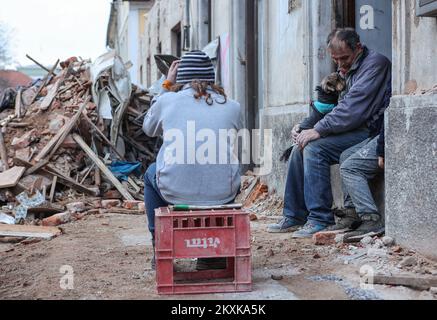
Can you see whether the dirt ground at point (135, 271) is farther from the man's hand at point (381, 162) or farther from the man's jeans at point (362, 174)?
the man's hand at point (381, 162)

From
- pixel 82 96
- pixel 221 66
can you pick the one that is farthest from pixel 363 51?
pixel 82 96

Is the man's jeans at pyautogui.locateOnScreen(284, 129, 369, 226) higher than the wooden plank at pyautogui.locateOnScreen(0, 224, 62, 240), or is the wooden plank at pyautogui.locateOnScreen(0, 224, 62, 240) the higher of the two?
the man's jeans at pyautogui.locateOnScreen(284, 129, 369, 226)

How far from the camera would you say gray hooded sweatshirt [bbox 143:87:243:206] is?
445 cm

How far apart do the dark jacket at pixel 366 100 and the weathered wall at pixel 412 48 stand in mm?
555

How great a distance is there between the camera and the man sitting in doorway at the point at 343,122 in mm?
5793

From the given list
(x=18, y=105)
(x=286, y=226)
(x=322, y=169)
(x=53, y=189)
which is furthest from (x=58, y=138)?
(x=322, y=169)

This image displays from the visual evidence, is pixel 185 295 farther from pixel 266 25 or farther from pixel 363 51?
pixel 266 25

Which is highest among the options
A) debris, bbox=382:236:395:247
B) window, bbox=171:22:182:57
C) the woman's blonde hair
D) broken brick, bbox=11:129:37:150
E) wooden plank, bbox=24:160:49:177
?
window, bbox=171:22:182:57

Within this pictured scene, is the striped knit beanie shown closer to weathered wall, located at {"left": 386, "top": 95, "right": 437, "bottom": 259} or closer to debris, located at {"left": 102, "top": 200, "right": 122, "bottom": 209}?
weathered wall, located at {"left": 386, "top": 95, "right": 437, "bottom": 259}

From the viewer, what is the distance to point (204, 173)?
448 cm

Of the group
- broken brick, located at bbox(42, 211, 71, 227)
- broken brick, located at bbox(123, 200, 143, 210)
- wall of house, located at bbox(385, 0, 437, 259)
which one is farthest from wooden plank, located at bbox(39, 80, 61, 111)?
wall of house, located at bbox(385, 0, 437, 259)

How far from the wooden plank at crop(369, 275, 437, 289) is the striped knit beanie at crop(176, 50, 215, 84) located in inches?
68.2

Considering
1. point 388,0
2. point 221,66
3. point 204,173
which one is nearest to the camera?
point 204,173

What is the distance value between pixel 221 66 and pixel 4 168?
4051mm
